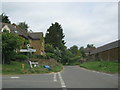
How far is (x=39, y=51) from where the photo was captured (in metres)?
61.0

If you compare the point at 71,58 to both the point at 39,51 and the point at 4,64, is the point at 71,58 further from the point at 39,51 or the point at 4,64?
the point at 4,64

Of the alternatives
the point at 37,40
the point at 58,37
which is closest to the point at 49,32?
the point at 58,37

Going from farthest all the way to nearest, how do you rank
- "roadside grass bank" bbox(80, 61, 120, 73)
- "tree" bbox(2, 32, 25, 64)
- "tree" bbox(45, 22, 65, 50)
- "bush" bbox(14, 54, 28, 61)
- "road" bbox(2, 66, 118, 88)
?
"tree" bbox(45, 22, 65, 50), "bush" bbox(14, 54, 28, 61), "roadside grass bank" bbox(80, 61, 120, 73), "tree" bbox(2, 32, 25, 64), "road" bbox(2, 66, 118, 88)

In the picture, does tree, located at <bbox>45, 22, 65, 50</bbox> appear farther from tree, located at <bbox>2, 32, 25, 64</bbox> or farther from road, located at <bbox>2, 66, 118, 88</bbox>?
road, located at <bbox>2, 66, 118, 88</bbox>

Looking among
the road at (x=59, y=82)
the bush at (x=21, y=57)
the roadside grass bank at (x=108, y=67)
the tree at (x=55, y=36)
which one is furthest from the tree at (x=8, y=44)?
the tree at (x=55, y=36)

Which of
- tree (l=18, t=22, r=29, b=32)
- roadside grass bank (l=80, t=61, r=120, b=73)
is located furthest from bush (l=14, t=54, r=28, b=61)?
tree (l=18, t=22, r=29, b=32)

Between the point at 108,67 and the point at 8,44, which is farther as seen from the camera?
the point at 108,67

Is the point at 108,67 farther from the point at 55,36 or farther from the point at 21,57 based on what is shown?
the point at 55,36

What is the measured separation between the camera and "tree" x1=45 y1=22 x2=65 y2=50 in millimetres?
→ 88688

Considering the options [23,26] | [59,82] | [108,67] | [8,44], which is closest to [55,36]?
[23,26]

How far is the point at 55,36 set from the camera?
89.8m

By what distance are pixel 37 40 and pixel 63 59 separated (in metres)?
31.0

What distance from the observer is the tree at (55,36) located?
88688 millimetres

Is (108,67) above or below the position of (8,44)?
below
